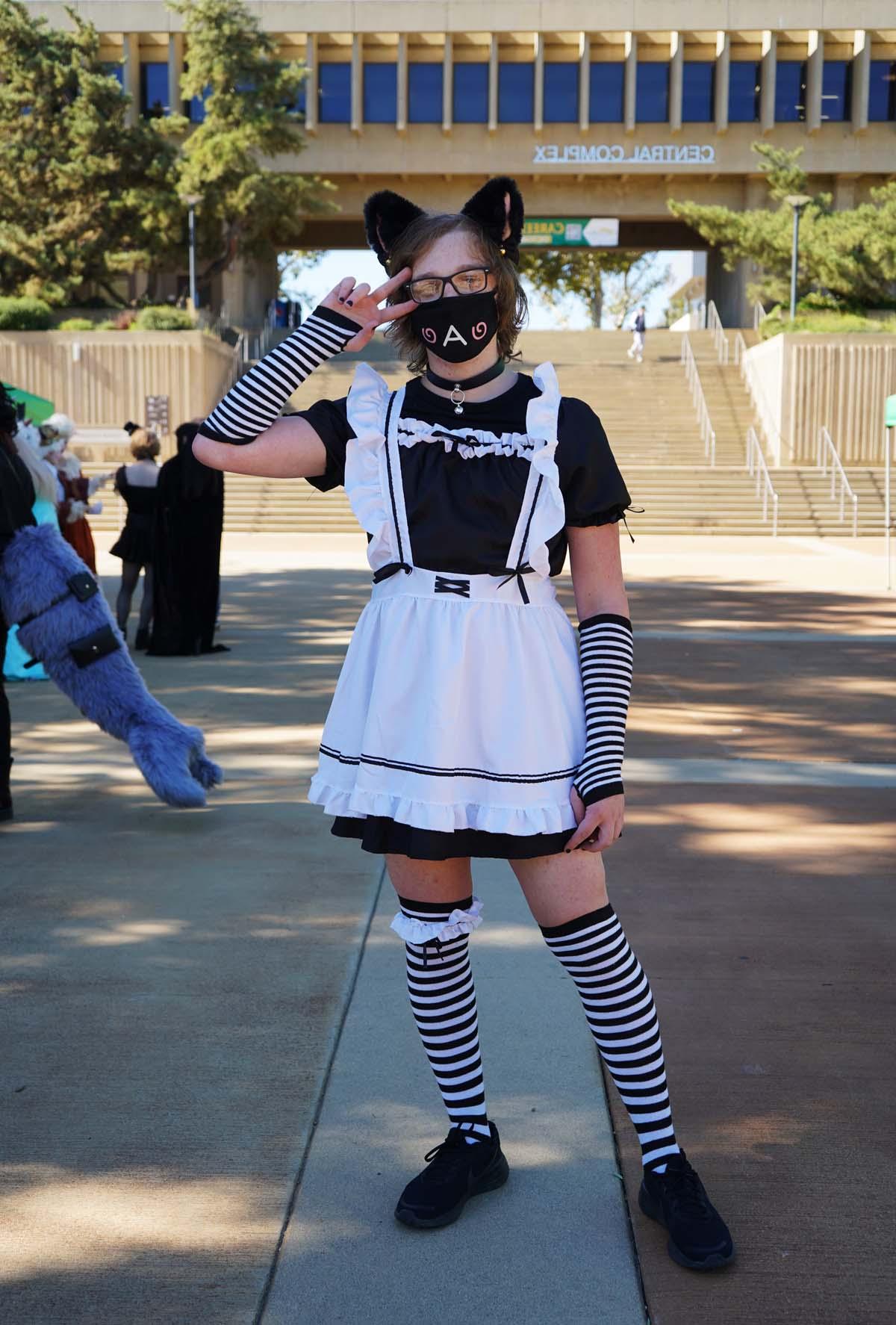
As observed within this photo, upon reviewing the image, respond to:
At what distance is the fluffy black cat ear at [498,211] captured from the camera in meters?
2.63

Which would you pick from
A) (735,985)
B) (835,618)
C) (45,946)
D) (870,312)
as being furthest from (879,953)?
(870,312)

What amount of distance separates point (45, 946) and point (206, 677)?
17.8ft

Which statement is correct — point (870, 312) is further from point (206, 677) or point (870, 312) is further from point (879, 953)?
point (879, 953)

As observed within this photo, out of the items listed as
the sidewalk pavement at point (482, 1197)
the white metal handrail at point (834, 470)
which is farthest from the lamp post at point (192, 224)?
the sidewalk pavement at point (482, 1197)

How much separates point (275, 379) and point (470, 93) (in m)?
45.4

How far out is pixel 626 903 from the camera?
473 centimetres

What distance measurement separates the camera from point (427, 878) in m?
2.63

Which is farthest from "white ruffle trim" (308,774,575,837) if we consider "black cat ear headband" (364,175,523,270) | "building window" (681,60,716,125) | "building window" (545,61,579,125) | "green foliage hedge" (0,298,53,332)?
"building window" (681,60,716,125)

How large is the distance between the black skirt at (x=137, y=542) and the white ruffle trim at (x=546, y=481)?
881cm

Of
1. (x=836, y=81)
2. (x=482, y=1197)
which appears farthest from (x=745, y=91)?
(x=482, y=1197)

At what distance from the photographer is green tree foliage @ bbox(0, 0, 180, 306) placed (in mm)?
37188

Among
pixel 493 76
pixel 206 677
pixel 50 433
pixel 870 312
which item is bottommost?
pixel 206 677

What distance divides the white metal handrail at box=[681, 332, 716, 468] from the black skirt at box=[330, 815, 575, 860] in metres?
29.2

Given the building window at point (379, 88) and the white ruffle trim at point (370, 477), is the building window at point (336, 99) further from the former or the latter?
the white ruffle trim at point (370, 477)
